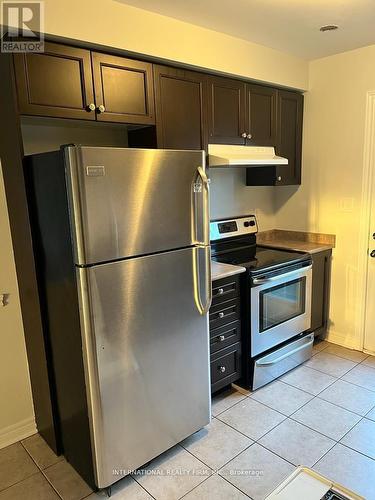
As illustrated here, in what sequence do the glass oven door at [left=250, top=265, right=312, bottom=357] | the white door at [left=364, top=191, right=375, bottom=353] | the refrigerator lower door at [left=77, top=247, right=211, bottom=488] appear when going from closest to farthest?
the refrigerator lower door at [left=77, top=247, right=211, bottom=488]
the glass oven door at [left=250, top=265, right=312, bottom=357]
the white door at [left=364, top=191, right=375, bottom=353]

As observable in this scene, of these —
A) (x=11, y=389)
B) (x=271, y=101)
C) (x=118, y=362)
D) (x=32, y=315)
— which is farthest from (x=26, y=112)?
(x=271, y=101)

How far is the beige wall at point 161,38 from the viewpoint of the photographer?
179 cm

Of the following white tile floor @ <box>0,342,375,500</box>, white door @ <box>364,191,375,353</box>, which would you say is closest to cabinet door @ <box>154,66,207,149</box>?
white door @ <box>364,191,375,353</box>

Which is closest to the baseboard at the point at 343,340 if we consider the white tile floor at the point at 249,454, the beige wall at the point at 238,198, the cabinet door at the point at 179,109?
the white tile floor at the point at 249,454

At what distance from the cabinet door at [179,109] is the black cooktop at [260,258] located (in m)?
0.89

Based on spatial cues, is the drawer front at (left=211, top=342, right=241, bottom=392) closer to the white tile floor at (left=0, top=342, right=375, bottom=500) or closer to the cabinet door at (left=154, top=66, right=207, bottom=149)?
the white tile floor at (left=0, top=342, right=375, bottom=500)

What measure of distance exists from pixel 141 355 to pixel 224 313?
2.73 feet

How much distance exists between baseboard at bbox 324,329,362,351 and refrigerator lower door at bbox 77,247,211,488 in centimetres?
177

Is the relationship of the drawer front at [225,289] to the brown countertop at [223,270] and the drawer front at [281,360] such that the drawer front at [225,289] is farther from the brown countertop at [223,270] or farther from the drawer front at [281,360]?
the drawer front at [281,360]

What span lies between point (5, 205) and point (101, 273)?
0.86 m

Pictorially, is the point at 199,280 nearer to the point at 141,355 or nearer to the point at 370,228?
the point at 141,355

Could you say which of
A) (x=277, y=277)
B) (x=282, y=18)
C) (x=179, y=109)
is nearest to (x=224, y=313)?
(x=277, y=277)

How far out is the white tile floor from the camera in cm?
190

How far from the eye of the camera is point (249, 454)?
212 centimetres
